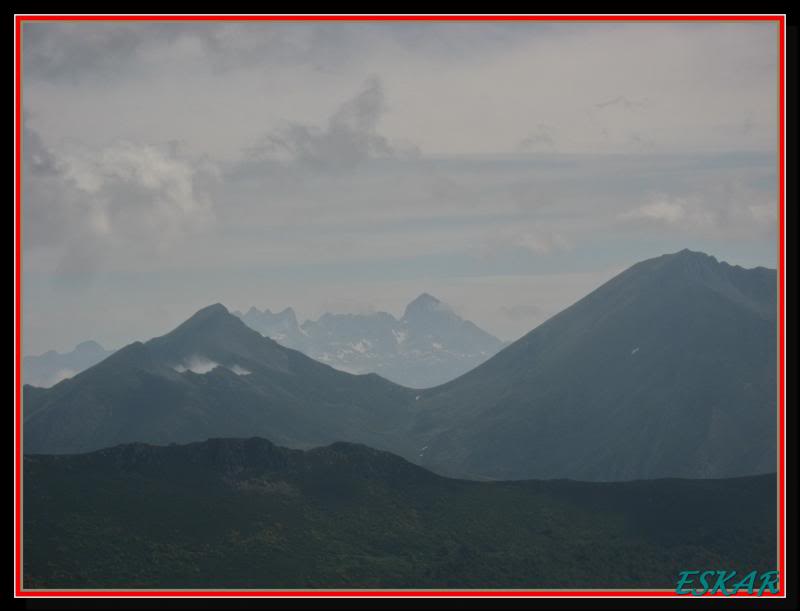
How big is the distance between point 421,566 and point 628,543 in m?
45.2

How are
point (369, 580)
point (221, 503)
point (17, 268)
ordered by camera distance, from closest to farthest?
1. point (17, 268)
2. point (369, 580)
3. point (221, 503)

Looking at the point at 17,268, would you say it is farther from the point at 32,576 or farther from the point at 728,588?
the point at 728,588

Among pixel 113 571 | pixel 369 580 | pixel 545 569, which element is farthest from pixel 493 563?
pixel 113 571

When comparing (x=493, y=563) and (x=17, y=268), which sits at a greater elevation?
(x=17, y=268)

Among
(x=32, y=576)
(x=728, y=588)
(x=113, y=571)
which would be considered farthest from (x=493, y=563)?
(x=32, y=576)

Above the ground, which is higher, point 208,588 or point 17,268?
point 17,268

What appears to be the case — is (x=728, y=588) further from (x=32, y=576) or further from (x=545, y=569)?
(x=32, y=576)

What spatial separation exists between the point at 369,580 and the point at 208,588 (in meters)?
27.8

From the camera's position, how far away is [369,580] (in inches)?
6639

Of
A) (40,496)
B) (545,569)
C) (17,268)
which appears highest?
(17,268)

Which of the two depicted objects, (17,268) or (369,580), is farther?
(369,580)
